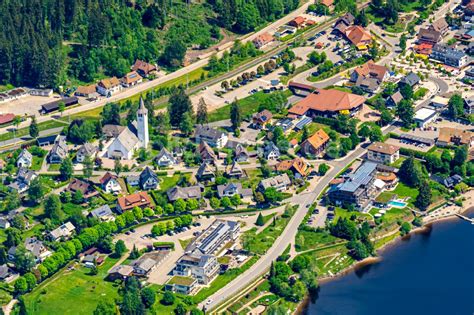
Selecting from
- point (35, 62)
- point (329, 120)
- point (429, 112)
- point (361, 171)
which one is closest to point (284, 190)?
point (361, 171)

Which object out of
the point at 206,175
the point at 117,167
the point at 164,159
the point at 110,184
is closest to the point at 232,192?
the point at 206,175

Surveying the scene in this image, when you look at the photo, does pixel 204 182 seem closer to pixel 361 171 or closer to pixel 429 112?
pixel 361 171

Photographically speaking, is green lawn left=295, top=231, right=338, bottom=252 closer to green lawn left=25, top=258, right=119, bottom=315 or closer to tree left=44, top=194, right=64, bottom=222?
green lawn left=25, top=258, right=119, bottom=315

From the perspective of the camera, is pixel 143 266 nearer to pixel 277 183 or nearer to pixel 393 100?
pixel 277 183

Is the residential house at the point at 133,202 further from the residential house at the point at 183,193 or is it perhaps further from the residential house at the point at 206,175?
the residential house at the point at 206,175

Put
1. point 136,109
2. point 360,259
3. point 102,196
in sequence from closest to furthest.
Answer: point 360,259 < point 102,196 < point 136,109

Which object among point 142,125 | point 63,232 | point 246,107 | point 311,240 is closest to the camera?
point 311,240
